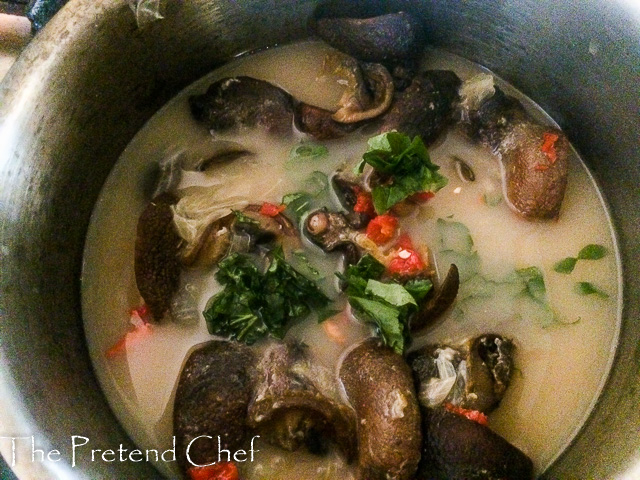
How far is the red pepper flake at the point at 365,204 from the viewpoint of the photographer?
2.06 metres

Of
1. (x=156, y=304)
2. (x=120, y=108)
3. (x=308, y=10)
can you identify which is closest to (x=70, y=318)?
(x=156, y=304)

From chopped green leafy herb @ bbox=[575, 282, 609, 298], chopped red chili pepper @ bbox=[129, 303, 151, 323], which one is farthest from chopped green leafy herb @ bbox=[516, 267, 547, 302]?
chopped red chili pepper @ bbox=[129, 303, 151, 323]

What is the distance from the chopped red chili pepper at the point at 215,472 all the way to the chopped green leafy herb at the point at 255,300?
0.40m

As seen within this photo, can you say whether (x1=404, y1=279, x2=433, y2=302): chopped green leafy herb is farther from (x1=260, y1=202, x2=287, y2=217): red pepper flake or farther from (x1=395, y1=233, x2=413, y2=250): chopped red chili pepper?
(x1=260, y1=202, x2=287, y2=217): red pepper flake

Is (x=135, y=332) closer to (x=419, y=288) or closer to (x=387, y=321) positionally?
(x=387, y=321)

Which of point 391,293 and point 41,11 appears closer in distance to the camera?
point 391,293

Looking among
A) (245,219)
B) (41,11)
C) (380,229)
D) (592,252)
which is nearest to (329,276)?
(380,229)

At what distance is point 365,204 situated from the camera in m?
2.06

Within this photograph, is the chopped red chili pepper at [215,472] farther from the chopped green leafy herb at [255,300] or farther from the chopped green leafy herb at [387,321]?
the chopped green leafy herb at [387,321]

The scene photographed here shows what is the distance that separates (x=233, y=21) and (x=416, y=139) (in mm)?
858

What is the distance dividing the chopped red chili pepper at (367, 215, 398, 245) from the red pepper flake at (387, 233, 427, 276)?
0.07m

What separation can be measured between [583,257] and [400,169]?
2.61 feet

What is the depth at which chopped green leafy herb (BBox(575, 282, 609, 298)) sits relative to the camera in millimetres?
2096

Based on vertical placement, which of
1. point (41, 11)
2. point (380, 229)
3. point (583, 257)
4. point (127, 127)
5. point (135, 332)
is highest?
point (41, 11)
